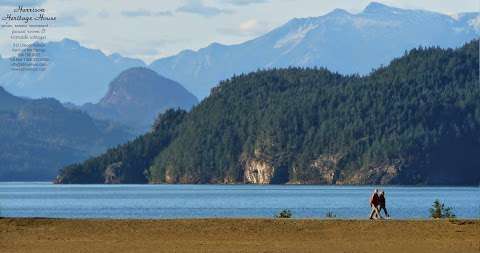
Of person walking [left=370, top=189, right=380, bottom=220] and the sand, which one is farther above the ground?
person walking [left=370, top=189, right=380, bottom=220]

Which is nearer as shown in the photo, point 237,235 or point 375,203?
point 237,235

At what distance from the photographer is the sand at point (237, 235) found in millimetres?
53500

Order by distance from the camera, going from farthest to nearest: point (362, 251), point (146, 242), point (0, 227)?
point (0, 227) → point (146, 242) → point (362, 251)

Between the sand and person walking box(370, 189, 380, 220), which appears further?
person walking box(370, 189, 380, 220)

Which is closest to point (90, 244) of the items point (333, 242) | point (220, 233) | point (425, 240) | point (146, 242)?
point (146, 242)

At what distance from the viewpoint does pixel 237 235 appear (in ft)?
189

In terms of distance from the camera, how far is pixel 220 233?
58.0 m

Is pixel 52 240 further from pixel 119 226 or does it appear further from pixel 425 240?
pixel 425 240

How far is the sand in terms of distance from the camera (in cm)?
5350

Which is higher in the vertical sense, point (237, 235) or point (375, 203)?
point (375, 203)

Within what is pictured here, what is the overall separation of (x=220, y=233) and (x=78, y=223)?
6.96 metres

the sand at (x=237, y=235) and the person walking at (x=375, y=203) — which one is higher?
the person walking at (x=375, y=203)

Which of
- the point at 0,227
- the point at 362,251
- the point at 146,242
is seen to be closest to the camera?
the point at 362,251

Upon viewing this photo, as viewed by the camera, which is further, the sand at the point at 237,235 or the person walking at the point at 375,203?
the person walking at the point at 375,203
